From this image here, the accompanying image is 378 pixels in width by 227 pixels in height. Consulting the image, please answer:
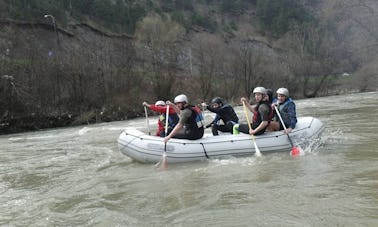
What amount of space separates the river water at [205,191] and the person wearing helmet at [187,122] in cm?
61

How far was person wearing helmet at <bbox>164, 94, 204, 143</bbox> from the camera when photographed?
28.2 ft

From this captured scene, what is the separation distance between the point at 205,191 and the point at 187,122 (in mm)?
2455

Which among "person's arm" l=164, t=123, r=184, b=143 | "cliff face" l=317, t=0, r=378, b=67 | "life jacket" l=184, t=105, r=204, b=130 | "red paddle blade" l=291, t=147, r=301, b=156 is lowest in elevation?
"red paddle blade" l=291, t=147, r=301, b=156

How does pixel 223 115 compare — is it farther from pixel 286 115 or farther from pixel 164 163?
pixel 164 163

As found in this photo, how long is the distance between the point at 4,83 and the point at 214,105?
56.4 ft

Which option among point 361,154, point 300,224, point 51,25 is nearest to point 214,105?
point 361,154

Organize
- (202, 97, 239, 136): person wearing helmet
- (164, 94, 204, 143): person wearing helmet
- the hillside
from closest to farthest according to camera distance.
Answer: (164, 94, 204, 143): person wearing helmet
(202, 97, 239, 136): person wearing helmet
the hillside

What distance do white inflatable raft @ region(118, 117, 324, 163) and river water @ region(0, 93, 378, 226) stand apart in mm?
209

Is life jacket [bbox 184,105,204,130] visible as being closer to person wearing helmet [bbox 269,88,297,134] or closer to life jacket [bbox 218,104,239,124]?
life jacket [bbox 218,104,239,124]

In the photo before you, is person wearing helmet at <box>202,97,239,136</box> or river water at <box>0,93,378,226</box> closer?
river water at <box>0,93,378,226</box>

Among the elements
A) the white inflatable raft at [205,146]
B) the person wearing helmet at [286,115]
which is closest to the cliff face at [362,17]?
the person wearing helmet at [286,115]

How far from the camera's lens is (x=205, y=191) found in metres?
6.52

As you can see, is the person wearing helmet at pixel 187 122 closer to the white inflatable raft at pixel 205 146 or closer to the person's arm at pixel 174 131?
the person's arm at pixel 174 131

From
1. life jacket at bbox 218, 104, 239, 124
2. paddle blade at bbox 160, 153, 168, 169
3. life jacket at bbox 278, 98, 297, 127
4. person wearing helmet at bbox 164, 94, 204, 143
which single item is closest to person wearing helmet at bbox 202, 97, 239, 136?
life jacket at bbox 218, 104, 239, 124
